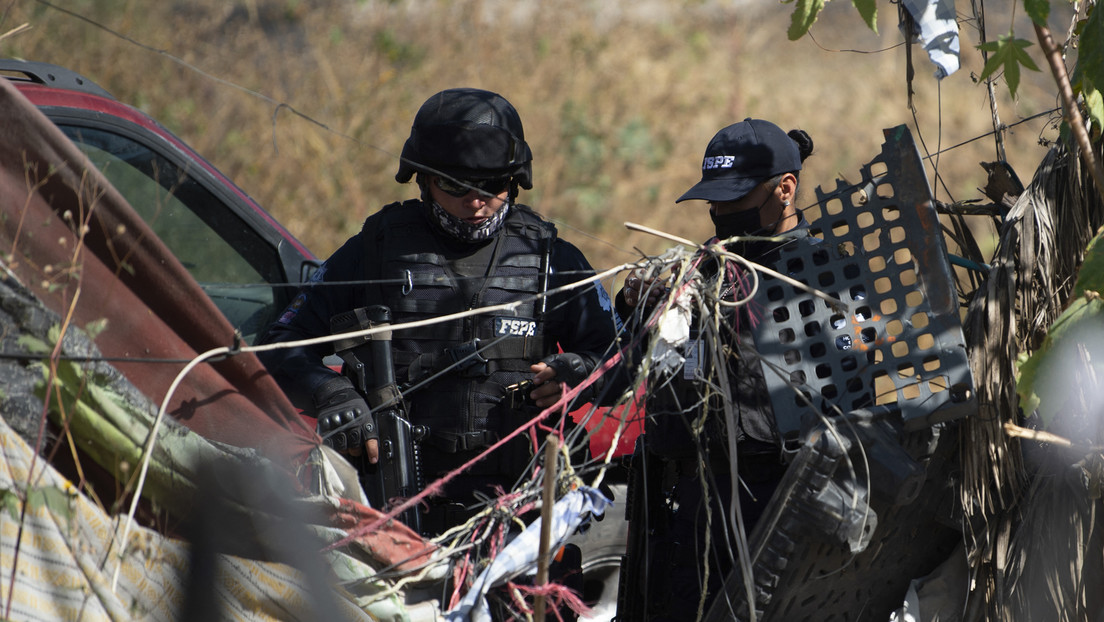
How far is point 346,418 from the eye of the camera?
106 inches

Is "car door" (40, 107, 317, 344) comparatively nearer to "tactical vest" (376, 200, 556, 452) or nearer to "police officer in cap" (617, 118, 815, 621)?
"tactical vest" (376, 200, 556, 452)

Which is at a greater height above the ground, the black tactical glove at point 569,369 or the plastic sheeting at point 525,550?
the black tactical glove at point 569,369

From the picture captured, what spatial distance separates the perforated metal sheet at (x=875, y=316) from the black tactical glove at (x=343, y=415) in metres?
1.16

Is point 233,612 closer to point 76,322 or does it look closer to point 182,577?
point 182,577

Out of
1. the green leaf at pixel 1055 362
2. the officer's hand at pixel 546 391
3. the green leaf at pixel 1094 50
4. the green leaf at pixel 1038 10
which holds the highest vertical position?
the green leaf at pixel 1038 10

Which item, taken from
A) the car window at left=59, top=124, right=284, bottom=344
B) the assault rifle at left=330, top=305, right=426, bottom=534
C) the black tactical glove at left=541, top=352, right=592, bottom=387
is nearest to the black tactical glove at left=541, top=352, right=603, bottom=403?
the black tactical glove at left=541, top=352, right=592, bottom=387

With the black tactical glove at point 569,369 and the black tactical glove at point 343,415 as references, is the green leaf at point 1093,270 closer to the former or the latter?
the black tactical glove at point 569,369

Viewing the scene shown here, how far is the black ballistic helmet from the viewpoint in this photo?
2975mm

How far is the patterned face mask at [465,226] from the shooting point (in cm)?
303

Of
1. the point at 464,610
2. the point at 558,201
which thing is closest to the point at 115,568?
the point at 464,610

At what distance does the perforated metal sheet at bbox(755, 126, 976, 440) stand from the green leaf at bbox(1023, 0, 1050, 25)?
36cm

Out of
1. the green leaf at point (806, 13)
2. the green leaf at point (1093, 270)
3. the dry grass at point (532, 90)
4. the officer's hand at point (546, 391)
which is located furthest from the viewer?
the dry grass at point (532, 90)

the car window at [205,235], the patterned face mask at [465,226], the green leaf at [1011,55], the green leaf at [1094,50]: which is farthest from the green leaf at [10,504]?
the green leaf at [1094,50]

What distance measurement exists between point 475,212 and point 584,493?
115 cm
